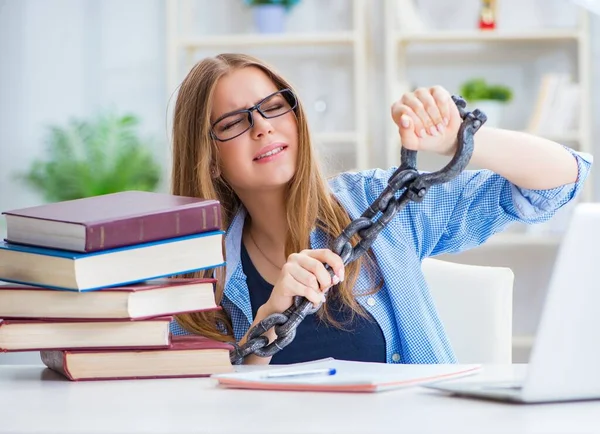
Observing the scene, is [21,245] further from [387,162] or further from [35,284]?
[387,162]

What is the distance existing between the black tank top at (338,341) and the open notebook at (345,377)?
0.47 metres

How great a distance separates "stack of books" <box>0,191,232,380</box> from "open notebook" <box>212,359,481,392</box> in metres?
0.12

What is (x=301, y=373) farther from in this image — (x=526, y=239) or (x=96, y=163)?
(x=96, y=163)

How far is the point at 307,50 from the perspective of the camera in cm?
362

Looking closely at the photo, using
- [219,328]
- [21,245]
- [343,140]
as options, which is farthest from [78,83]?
[21,245]

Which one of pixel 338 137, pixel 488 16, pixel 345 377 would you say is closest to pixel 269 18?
pixel 338 137

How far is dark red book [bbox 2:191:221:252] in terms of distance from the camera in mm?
1070

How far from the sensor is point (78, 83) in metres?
3.79

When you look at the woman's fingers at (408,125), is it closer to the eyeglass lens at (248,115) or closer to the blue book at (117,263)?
the blue book at (117,263)

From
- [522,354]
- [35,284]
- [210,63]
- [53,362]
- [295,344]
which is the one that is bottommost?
[522,354]

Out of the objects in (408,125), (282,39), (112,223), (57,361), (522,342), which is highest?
(282,39)

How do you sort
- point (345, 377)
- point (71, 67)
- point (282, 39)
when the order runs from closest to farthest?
point (345, 377)
point (282, 39)
point (71, 67)

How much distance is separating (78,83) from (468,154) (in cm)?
293

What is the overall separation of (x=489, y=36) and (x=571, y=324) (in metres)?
2.62
